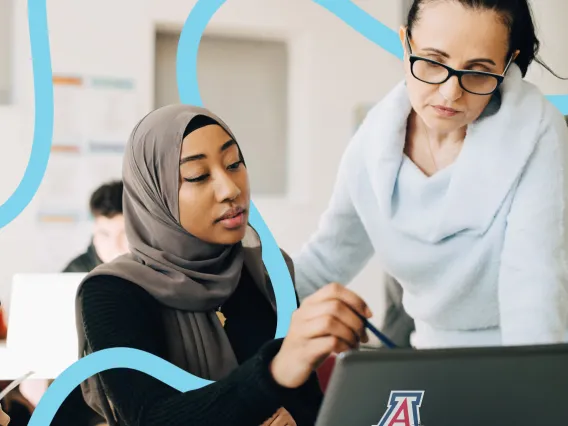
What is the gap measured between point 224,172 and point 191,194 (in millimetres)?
83

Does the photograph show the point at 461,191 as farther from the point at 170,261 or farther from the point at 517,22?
the point at 170,261

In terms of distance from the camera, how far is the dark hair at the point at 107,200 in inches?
51.5

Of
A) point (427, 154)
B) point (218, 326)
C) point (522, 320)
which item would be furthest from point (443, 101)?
point (218, 326)

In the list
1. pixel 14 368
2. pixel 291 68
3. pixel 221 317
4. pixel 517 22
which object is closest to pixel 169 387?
pixel 221 317

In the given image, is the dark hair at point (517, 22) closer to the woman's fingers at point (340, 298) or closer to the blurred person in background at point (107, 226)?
the woman's fingers at point (340, 298)

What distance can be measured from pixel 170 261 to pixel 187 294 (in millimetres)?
71

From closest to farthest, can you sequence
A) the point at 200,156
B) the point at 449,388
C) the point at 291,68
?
1. the point at 449,388
2. the point at 200,156
3. the point at 291,68

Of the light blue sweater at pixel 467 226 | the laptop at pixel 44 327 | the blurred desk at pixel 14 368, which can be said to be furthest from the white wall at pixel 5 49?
the light blue sweater at pixel 467 226

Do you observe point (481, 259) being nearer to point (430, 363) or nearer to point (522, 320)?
point (522, 320)

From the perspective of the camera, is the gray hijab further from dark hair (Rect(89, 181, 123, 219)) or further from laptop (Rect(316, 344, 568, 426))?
laptop (Rect(316, 344, 568, 426))

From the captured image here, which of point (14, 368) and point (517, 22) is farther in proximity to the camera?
point (517, 22)

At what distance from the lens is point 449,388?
93 cm

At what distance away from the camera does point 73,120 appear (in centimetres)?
132

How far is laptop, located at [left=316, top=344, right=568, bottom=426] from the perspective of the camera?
91 cm
